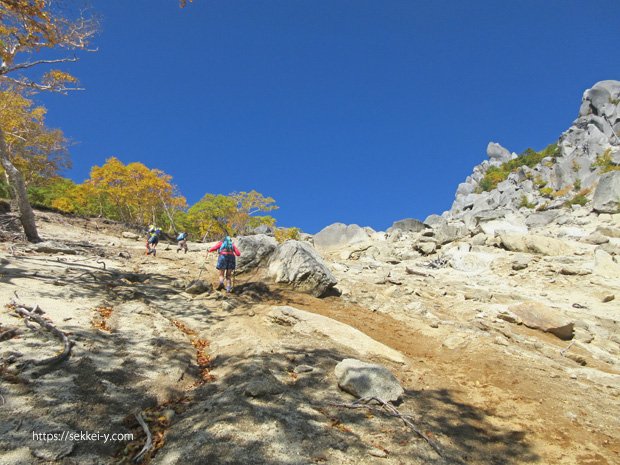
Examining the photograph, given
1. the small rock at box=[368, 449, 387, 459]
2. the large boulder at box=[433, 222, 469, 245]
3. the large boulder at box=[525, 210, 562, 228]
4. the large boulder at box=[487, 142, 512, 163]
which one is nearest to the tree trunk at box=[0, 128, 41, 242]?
the small rock at box=[368, 449, 387, 459]

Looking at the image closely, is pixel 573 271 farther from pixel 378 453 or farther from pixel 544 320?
pixel 378 453

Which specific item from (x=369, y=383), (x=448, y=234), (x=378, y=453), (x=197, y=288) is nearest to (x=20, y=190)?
(x=197, y=288)

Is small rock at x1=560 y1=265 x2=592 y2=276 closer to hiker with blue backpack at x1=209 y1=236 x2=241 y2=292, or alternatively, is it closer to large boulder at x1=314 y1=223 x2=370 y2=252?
hiker with blue backpack at x1=209 y1=236 x2=241 y2=292

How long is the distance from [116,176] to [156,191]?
3825mm

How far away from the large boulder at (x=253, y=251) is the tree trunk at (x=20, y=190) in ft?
24.1

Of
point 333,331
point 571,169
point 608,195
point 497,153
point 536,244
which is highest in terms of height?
point 497,153

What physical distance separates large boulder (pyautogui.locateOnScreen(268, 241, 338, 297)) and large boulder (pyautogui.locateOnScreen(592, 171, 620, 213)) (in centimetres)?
2404

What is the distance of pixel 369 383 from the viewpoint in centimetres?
450

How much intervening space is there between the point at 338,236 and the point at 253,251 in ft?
84.6

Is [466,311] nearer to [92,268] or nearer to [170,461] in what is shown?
[170,461]

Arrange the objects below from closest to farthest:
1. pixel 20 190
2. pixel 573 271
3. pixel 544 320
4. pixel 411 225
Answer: pixel 544 320 → pixel 20 190 → pixel 573 271 → pixel 411 225

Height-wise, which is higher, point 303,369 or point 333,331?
point 333,331

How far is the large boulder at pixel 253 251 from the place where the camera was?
39.5 ft

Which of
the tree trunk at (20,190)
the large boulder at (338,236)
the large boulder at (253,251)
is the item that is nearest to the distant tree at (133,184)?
the large boulder at (338,236)
